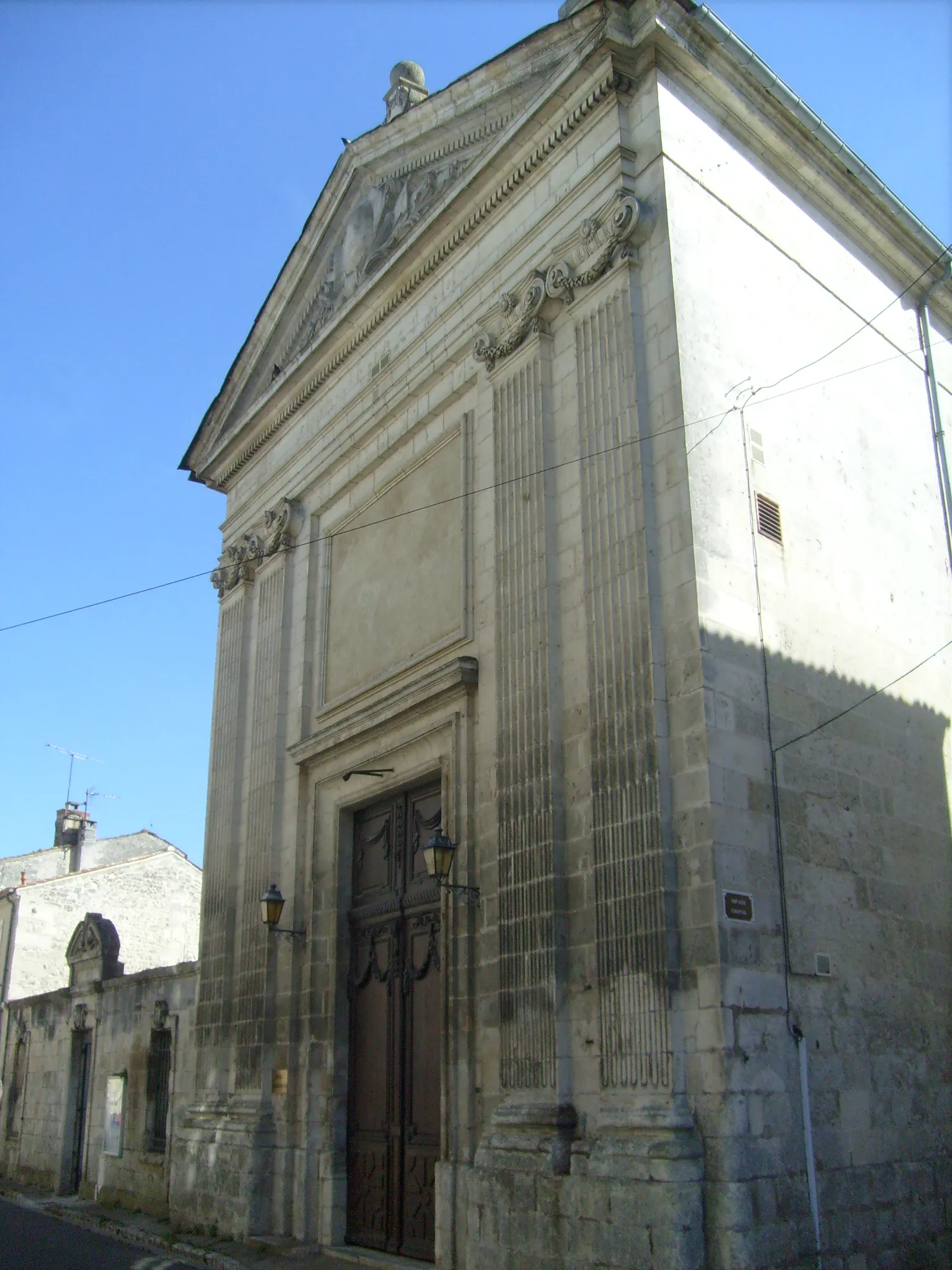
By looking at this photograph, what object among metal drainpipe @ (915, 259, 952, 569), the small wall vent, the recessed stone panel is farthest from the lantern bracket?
metal drainpipe @ (915, 259, 952, 569)

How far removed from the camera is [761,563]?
911 centimetres

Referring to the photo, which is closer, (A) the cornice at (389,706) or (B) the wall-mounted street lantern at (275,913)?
(A) the cornice at (389,706)

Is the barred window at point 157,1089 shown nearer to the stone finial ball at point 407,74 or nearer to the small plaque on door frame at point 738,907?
the small plaque on door frame at point 738,907

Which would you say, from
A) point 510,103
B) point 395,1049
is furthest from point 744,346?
point 395,1049

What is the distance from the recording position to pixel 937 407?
12.4m

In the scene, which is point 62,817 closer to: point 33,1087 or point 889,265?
point 33,1087

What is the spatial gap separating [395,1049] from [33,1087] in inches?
460

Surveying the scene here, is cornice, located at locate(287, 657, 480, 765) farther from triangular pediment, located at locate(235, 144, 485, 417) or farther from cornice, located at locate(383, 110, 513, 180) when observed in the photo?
cornice, located at locate(383, 110, 513, 180)

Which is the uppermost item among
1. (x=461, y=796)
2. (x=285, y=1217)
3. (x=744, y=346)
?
(x=744, y=346)

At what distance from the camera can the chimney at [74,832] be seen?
30391 millimetres

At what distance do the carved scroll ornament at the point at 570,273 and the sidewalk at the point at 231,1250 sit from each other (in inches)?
302

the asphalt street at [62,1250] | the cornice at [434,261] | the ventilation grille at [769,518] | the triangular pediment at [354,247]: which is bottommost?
the asphalt street at [62,1250]

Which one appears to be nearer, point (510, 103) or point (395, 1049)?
point (395, 1049)

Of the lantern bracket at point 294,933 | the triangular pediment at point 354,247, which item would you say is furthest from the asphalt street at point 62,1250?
the triangular pediment at point 354,247
